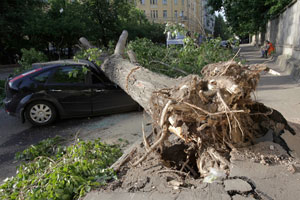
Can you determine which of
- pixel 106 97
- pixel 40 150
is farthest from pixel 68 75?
pixel 40 150

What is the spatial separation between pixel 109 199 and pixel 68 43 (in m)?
18.6

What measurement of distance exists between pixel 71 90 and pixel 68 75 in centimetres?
41

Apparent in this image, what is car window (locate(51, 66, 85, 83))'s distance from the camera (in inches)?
223

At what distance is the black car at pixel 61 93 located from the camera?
17.7 ft

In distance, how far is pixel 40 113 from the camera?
5.51 metres

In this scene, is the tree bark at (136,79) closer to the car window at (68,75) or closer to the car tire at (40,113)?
the car window at (68,75)

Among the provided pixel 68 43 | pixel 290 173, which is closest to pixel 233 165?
pixel 290 173

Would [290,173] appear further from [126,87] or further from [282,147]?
[126,87]

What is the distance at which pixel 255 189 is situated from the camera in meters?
2.02

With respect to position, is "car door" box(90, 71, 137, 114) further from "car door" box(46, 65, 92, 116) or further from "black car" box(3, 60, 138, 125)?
"car door" box(46, 65, 92, 116)

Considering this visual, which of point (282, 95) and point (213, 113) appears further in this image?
point (282, 95)

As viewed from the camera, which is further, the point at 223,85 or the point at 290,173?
the point at 223,85

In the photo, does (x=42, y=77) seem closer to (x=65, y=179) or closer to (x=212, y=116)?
(x=65, y=179)

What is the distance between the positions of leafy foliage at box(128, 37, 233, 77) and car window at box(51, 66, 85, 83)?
180cm
